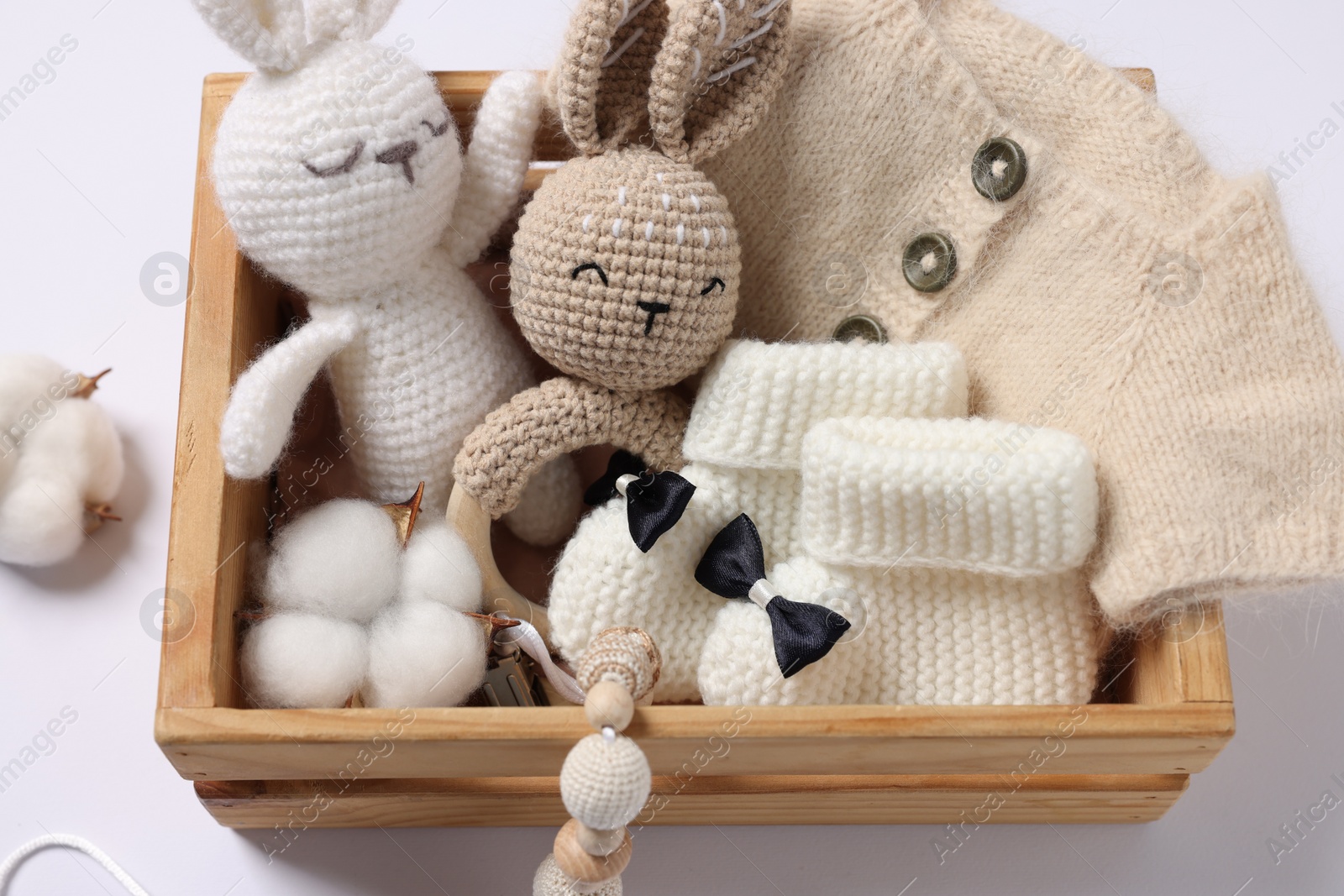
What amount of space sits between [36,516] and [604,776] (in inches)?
23.9

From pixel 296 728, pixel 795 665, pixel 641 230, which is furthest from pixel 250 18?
pixel 795 665

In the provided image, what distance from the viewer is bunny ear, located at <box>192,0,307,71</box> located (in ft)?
2.60

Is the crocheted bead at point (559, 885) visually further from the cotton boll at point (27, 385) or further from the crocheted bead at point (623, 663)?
the cotton boll at point (27, 385)

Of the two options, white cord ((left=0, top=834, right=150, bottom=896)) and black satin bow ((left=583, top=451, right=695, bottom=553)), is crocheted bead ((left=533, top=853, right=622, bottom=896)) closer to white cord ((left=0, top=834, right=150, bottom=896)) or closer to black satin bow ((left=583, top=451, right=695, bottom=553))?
black satin bow ((left=583, top=451, right=695, bottom=553))

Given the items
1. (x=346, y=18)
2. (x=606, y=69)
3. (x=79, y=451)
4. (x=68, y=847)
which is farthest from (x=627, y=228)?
(x=68, y=847)

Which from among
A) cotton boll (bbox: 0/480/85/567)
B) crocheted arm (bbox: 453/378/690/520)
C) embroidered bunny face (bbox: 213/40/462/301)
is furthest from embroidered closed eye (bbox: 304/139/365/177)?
cotton boll (bbox: 0/480/85/567)

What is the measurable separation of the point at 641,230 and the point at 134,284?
667 millimetres

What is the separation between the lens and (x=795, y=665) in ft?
2.67

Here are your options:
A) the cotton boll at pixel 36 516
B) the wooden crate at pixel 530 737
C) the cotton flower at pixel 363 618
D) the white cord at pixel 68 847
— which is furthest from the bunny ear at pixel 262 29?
the white cord at pixel 68 847

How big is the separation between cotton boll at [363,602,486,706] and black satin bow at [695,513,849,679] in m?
0.18

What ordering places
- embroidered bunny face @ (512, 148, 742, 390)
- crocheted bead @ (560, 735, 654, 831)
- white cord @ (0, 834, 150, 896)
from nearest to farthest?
crocheted bead @ (560, 735, 654, 831), embroidered bunny face @ (512, 148, 742, 390), white cord @ (0, 834, 150, 896)

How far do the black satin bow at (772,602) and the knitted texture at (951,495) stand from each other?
0.16ft

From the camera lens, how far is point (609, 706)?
747mm

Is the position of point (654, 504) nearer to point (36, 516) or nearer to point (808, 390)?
point (808, 390)
